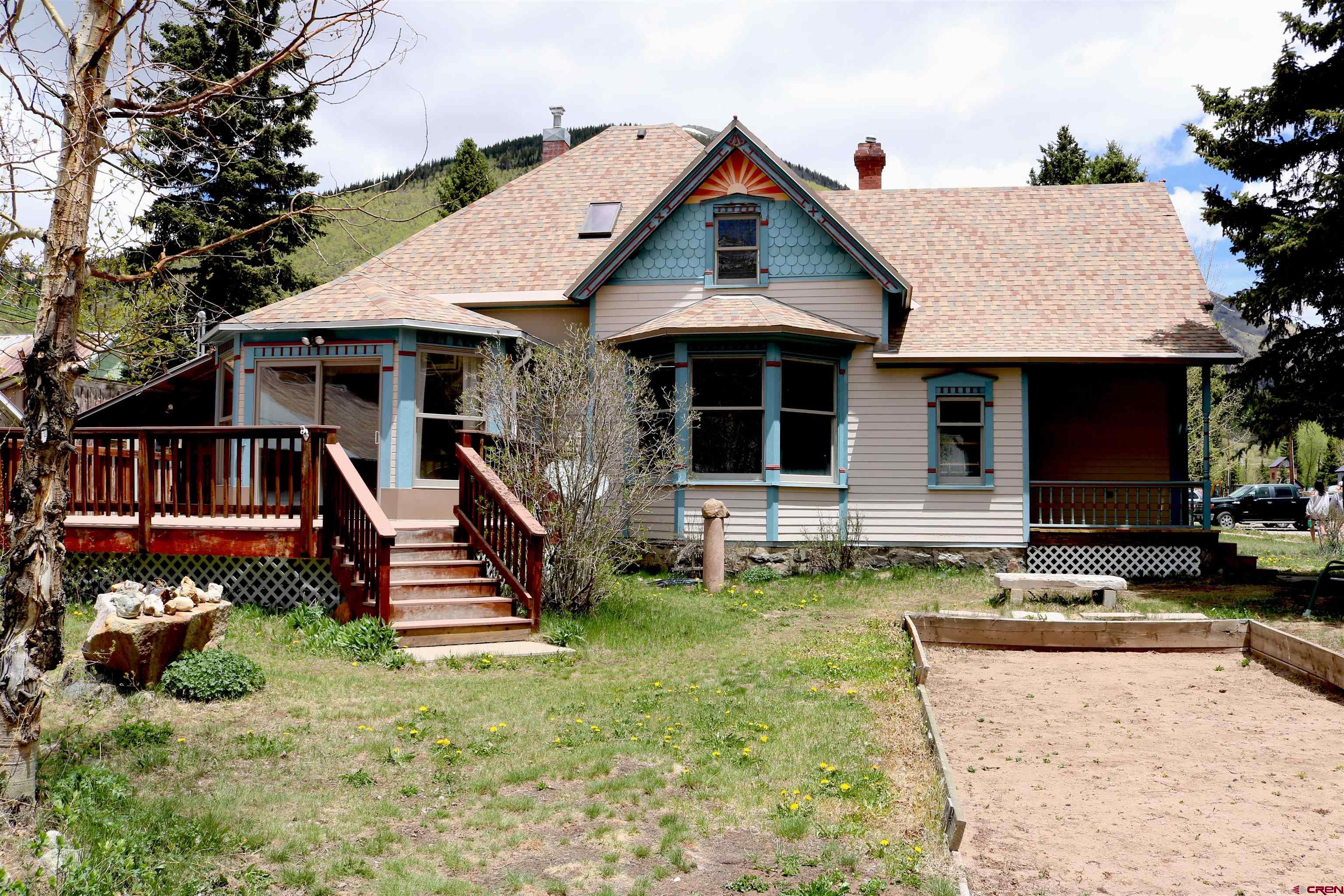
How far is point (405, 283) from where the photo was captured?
58.2 ft

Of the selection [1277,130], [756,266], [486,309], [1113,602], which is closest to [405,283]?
[486,309]

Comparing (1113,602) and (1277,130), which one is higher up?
(1277,130)

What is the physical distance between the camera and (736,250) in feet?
53.7

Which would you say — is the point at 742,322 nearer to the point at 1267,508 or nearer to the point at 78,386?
the point at 78,386

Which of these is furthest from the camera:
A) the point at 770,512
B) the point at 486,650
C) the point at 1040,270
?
the point at 1040,270

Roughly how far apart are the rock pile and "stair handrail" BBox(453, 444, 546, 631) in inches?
129

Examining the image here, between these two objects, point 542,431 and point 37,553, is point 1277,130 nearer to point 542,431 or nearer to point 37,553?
point 542,431

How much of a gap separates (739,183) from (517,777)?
11974mm

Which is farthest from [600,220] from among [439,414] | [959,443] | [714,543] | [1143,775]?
[1143,775]

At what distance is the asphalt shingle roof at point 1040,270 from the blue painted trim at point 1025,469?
0.71 metres

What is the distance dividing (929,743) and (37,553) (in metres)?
5.31

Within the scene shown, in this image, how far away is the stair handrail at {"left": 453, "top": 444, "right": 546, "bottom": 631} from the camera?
10.5 metres

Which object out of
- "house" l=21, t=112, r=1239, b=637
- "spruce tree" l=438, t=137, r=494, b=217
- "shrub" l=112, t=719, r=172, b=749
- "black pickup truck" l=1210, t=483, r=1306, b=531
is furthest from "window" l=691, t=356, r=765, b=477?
"black pickup truck" l=1210, t=483, r=1306, b=531

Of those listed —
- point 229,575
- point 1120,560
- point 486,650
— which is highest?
point 229,575
